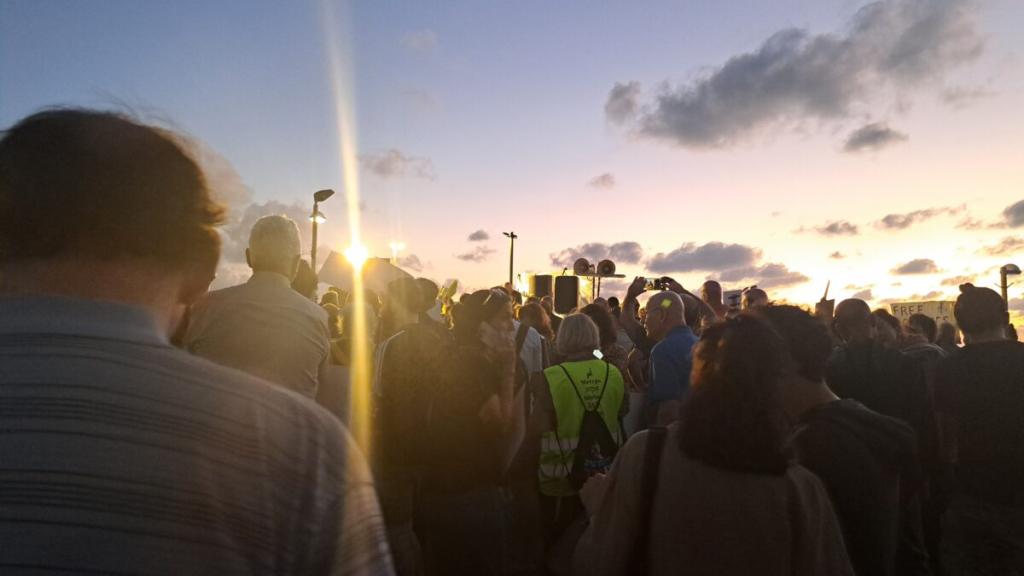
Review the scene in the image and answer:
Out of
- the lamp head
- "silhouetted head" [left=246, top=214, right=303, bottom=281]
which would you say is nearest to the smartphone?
"silhouetted head" [left=246, top=214, right=303, bottom=281]

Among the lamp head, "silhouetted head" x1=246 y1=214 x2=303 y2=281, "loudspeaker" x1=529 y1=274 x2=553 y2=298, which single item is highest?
the lamp head

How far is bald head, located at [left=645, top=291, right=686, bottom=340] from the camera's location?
540cm

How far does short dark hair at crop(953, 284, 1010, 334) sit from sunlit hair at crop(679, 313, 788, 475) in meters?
2.63

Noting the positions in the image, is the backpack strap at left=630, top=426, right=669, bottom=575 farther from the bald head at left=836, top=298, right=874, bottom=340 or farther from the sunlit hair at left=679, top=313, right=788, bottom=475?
the bald head at left=836, top=298, right=874, bottom=340

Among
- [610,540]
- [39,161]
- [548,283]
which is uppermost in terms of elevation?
[548,283]

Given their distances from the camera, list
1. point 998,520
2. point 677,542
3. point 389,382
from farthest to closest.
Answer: point 389,382 → point 998,520 → point 677,542

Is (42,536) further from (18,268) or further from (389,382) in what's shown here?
(389,382)

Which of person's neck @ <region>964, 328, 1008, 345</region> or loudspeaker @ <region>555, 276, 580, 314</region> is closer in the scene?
person's neck @ <region>964, 328, 1008, 345</region>

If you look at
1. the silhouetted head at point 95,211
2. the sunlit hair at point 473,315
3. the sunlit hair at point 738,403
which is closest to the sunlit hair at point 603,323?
the sunlit hair at point 473,315

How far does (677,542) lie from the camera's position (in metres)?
2.32

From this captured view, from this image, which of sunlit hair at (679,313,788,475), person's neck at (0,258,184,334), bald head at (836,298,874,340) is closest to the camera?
person's neck at (0,258,184,334)

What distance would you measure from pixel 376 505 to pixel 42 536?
0.50 m

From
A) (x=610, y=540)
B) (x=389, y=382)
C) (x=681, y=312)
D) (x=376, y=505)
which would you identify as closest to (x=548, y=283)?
(x=681, y=312)

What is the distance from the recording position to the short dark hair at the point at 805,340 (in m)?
2.92
